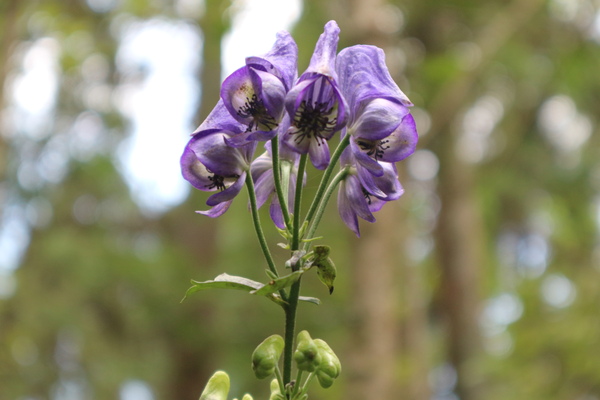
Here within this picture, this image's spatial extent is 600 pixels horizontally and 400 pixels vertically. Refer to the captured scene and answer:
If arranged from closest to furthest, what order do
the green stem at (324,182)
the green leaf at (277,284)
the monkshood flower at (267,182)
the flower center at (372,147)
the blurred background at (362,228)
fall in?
the green leaf at (277,284) < the green stem at (324,182) < the flower center at (372,147) < the monkshood flower at (267,182) < the blurred background at (362,228)

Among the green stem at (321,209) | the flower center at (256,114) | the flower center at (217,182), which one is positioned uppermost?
the flower center at (256,114)

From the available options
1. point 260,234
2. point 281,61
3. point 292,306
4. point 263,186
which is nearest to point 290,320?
point 292,306

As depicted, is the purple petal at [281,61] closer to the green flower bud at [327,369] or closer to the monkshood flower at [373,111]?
the monkshood flower at [373,111]

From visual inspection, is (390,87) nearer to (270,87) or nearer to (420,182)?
(270,87)

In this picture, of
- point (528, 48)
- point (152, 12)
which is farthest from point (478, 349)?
point (152, 12)

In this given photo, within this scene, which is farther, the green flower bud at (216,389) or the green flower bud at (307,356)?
the green flower bud at (216,389)

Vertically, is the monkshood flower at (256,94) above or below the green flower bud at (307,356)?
above

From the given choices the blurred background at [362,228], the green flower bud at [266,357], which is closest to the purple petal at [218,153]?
the green flower bud at [266,357]
